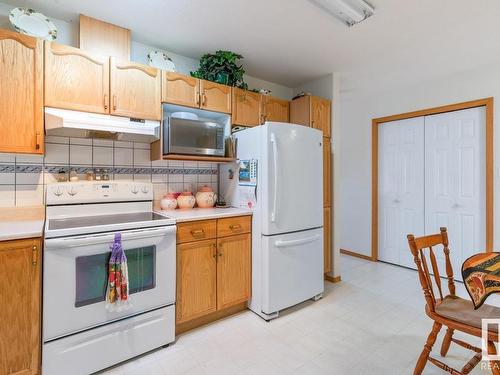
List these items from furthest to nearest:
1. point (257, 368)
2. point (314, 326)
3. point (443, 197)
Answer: point (443, 197), point (314, 326), point (257, 368)

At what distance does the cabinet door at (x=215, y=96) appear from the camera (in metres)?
2.39

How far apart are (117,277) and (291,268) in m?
1.40

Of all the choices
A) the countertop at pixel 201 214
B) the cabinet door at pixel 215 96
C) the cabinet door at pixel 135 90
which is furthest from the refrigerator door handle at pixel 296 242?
the cabinet door at pixel 135 90

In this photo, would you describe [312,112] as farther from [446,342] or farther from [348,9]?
[446,342]

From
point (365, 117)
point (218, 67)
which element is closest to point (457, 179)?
point (365, 117)

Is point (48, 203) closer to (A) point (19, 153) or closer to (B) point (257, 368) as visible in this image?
(A) point (19, 153)

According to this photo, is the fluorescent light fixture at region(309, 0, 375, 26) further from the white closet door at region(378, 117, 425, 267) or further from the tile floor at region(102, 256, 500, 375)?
the tile floor at region(102, 256, 500, 375)

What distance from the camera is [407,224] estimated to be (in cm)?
357

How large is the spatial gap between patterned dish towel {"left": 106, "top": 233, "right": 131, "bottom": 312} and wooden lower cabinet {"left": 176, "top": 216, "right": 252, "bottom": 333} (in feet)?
1.35

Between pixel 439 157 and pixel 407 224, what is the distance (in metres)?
0.95

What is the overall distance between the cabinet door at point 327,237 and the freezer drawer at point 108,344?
1841mm

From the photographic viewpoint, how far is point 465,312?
1.46m

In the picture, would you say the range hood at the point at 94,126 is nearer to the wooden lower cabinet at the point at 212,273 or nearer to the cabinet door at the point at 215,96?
the cabinet door at the point at 215,96

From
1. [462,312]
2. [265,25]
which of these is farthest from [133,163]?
[462,312]
